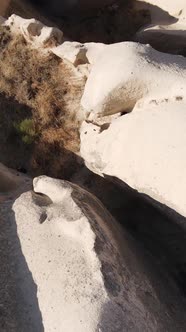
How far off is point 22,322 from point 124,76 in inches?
44.4

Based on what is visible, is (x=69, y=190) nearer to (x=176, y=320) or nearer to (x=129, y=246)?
(x=129, y=246)

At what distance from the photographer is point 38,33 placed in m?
2.95

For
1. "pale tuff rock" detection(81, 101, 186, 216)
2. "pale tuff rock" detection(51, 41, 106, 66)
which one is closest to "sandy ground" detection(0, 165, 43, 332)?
"pale tuff rock" detection(81, 101, 186, 216)

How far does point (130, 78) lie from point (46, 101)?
72 cm

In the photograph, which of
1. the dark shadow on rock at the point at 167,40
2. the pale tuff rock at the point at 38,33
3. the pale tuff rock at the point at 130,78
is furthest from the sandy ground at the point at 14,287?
the dark shadow on rock at the point at 167,40

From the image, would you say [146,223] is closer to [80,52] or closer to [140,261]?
[140,261]

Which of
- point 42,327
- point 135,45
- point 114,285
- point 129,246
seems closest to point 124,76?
point 135,45

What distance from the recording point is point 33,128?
297 cm

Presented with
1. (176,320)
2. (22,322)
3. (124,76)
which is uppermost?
(124,76)

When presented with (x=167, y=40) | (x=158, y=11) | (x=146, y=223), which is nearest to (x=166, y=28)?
(x=167, y=40)

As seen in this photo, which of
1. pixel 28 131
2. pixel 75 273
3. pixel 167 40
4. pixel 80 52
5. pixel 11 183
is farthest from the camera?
pixel 167 40

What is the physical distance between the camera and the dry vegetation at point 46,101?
293cm

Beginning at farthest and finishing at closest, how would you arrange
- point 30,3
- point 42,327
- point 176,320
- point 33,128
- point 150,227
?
1. point 30,3
2. point 33,128
3. point 150,227
4. point 176,320
5. point 42,327

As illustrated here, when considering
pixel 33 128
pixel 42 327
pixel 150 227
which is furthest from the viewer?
pixel 33 128
